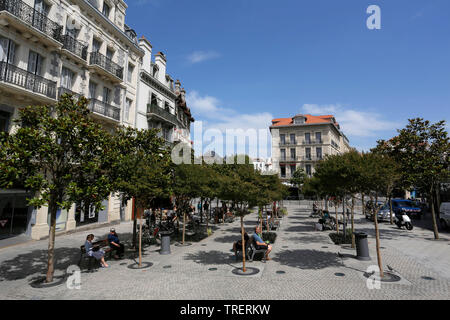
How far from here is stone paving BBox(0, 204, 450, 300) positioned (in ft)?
23.0

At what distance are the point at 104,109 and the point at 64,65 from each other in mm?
3791

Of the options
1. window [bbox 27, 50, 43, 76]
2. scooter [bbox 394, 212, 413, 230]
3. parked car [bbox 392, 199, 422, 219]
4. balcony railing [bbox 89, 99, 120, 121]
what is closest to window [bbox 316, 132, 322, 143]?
parked car [bbox 392, 199, 422, 219]

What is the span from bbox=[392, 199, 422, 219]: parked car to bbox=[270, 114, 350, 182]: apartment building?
86.4 feet

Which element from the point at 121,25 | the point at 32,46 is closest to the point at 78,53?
the point at 32,46

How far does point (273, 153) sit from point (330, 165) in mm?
48262

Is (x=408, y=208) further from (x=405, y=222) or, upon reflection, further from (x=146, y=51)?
(x=146, y=51)

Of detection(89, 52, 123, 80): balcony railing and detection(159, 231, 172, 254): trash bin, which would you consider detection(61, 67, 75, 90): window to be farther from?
detection(159, 231, 172, 254): trash bin

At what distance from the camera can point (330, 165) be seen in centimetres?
1147

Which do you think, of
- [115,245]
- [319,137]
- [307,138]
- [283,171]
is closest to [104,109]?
[115,245]

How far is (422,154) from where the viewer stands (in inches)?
570

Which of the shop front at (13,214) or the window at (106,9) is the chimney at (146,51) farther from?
the shop front at (13,214)

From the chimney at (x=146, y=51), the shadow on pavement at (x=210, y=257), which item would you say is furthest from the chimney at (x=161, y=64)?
the shadow on pavement at (x=210, y=257)
